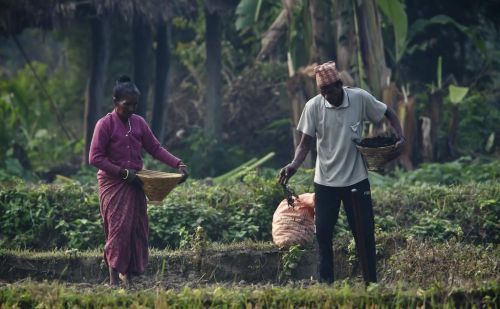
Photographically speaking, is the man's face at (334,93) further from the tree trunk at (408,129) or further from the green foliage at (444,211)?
the tree trunk at (408,129)

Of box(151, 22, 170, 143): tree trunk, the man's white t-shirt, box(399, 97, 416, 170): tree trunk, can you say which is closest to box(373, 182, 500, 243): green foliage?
the man's white t-shirt

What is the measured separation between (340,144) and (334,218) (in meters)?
0.58

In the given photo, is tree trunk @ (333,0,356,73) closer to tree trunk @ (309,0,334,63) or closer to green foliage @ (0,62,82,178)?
tree trunk @ (309,0,334,63)

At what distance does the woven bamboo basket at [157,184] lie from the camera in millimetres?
7555

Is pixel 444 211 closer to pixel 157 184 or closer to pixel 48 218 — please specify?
pixel 157 184

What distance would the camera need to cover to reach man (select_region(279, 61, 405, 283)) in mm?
7375

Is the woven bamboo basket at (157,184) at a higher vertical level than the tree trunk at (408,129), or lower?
lower

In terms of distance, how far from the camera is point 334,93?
7.32 m

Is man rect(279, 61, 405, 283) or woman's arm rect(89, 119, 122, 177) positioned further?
woman's arm rect(89, 119, 122, 177)

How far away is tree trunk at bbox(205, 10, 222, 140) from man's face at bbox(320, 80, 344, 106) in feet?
26.9

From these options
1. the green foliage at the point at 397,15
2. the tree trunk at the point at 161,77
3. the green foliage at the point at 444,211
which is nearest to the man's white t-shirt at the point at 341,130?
the green foliage at the point at 444,211

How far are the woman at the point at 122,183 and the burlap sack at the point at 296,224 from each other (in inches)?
51.0

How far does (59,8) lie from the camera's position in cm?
1309

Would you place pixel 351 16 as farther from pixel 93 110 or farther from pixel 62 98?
pixel 62 98
